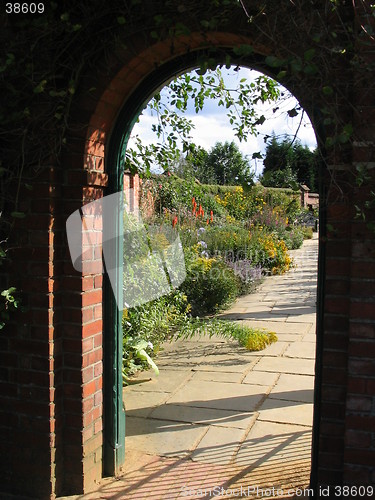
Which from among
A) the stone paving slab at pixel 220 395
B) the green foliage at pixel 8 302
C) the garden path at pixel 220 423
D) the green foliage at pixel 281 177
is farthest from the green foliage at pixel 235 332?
the green foliage at pixel 281 177

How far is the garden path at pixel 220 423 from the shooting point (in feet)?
9.71

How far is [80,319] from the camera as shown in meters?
2.73

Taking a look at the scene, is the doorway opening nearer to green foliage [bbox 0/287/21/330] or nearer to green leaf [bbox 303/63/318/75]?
green foliage [bbox 0/287/21/330]

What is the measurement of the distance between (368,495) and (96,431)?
150 centimetres

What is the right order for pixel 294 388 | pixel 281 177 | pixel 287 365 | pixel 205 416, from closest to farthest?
1. pixel 281 177
2. pixel 205 416
3. pixel 294 388
4. pixel 287 365

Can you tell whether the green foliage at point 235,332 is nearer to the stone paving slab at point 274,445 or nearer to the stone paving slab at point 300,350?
the stone paving slab at point 300,350

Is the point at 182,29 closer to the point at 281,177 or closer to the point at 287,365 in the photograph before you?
the point at 281,177

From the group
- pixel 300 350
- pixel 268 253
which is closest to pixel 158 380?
pixel 300 350

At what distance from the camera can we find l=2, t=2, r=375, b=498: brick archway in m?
2.31

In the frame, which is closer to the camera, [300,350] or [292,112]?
[292,112]

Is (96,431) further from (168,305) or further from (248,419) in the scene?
(168,305)

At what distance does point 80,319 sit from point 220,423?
5.38ft

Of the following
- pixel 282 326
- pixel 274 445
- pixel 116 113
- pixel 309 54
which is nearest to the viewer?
pixel 309 54

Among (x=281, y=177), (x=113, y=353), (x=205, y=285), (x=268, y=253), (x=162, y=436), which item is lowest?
(x=162, y=436)
